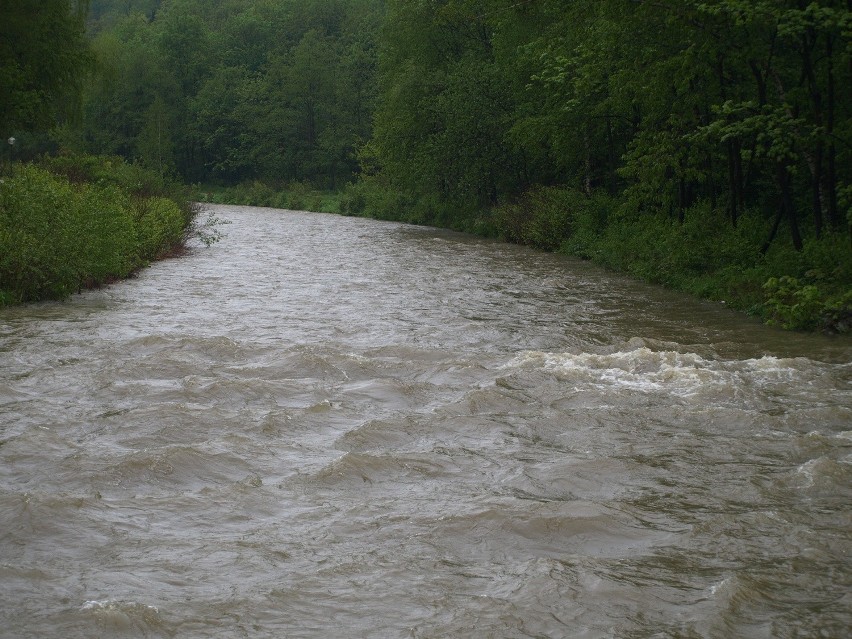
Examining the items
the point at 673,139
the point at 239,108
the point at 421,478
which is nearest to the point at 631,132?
the point at 673,139

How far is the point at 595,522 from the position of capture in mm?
7395

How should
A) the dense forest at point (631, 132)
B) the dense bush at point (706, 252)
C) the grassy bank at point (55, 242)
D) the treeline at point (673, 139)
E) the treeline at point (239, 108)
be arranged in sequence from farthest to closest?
the treeline at point (239, 108) < the grassy bank at point (55, 242) < the dense forest at point (631, 132) < the treeline at point (673, 139) < the dense bush at point (706, 252)

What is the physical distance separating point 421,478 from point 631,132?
75.3 feet

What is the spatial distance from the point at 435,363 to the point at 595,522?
5794mm

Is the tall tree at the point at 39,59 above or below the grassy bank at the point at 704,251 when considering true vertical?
above

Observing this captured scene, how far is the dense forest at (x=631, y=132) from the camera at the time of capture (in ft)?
55.0

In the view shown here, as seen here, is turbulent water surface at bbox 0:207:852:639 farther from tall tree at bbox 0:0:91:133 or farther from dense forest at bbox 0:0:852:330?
tall tree at bbox 0:0:91:133

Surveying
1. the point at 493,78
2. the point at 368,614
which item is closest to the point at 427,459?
the point at 368,614

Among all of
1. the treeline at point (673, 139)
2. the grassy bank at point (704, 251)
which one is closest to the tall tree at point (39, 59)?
the treeline at point (673, 139)

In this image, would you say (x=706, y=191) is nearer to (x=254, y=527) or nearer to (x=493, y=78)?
(x=493, y=78)

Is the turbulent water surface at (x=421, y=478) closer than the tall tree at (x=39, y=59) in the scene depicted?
Yes

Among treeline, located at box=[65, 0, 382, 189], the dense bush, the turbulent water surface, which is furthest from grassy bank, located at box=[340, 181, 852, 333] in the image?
treeline, located at box=[65, 0, 382, 189]

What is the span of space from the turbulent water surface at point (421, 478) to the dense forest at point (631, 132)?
3729mm

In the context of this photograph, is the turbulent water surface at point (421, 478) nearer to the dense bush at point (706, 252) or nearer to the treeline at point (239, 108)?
the dense bush at point (706, 252)
